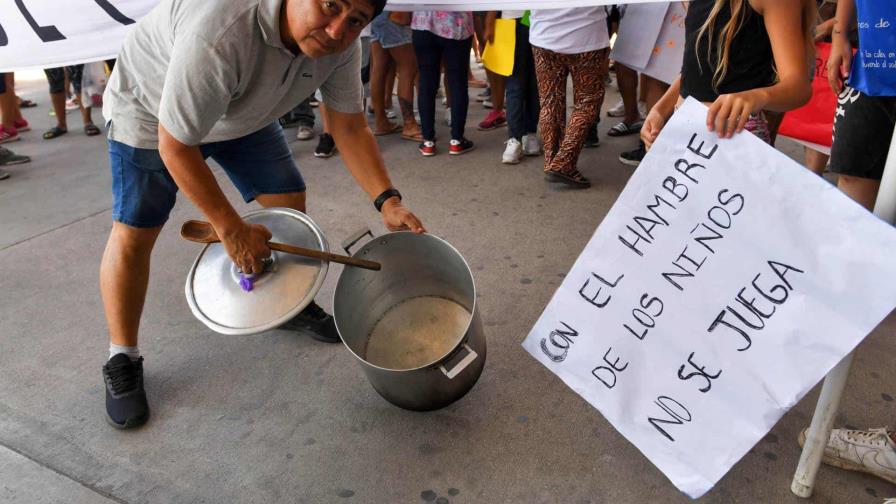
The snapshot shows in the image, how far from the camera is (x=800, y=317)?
4.18 feet

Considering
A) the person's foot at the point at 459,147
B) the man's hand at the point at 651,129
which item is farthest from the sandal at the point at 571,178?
the man's hand at the point at 651,129

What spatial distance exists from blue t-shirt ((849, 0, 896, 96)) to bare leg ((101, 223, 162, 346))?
2292mm

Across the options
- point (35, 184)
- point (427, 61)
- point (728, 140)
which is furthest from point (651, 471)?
point (35, 184)

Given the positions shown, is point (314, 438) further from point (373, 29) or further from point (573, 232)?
point (373, 29)

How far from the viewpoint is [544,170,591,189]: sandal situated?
374 cm

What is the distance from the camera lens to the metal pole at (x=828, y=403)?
131 cm

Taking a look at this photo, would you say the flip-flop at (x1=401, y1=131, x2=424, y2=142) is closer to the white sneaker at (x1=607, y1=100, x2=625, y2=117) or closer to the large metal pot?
the white sneaker at (x1=607, y1=100, x2=625, y2=117)

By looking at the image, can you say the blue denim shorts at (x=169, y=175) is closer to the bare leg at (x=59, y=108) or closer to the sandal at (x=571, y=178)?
the sandal at (x=571, y=178)

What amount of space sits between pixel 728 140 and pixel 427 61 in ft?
10.6

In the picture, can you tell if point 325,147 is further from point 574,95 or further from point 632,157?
point 632,157

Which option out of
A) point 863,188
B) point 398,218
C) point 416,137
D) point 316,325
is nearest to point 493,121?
point 416,137

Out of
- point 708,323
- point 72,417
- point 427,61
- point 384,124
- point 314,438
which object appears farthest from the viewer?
point 384,124

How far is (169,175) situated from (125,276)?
408 millimetres

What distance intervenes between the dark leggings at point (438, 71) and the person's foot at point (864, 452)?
3.25 m
